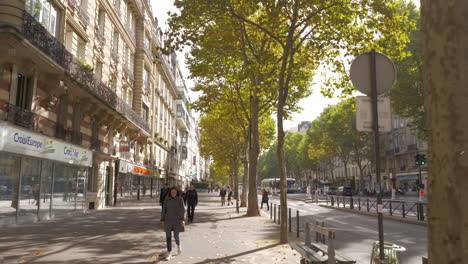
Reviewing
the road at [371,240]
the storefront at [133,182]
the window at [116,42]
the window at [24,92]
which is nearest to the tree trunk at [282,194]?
the road at [371,240]

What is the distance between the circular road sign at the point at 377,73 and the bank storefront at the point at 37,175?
1161 centimetres

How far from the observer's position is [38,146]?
48.5 feet

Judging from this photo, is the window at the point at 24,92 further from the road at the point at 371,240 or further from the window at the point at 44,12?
the road at the point at 371,240

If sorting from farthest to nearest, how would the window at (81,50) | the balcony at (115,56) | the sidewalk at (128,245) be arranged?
the balcony at (115,56)
the window at (81,50)
the sidewalk at (128,245)

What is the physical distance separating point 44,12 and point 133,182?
1963 centimetres

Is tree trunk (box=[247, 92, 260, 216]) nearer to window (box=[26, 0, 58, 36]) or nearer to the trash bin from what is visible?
window (box=[26, 0, 58, 36])

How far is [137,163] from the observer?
3325 centimetres

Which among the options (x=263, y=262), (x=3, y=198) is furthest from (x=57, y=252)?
(x=3, y=198)

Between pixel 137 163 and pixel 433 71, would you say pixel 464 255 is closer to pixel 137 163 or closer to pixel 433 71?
pixel 433 71

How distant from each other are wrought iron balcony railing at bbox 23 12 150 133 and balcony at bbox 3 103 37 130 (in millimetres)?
2379

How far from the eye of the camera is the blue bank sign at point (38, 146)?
12591 mm

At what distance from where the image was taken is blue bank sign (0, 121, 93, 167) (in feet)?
41.3

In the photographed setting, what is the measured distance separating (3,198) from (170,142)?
41.8 meters

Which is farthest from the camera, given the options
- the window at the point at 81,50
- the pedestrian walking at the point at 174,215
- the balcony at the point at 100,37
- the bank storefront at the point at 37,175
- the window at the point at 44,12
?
the balcony at the point at 100,37
